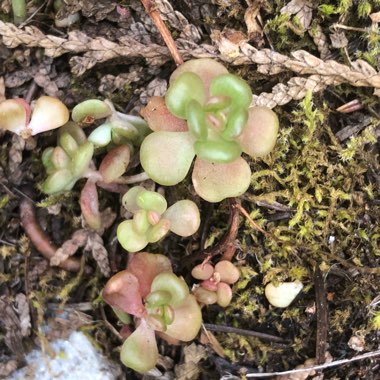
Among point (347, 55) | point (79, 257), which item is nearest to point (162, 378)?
point (79, 257)

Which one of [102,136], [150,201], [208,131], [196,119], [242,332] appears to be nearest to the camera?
[196,119]

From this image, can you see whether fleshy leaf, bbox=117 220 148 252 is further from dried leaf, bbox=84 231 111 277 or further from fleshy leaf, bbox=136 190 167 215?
dried leaf, bbox=84 231 111 277

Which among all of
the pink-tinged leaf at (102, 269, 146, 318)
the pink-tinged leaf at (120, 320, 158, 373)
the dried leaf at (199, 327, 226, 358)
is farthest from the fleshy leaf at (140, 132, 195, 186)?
the dried leaf at (199, 327, 226, 358)

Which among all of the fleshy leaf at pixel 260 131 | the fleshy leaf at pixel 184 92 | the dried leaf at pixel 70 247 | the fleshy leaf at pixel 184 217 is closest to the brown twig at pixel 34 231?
the dried leaf at pixel 70 247

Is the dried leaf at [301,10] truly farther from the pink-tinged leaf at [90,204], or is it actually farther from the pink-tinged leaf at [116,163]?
the pink-tinged leaf at [90,204]

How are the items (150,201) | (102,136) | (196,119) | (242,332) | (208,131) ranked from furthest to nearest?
(242,332)
(102,136)
(150,201)
(208,131)
(196,119)

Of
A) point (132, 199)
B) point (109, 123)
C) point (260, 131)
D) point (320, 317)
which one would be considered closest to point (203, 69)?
point (260, 131)

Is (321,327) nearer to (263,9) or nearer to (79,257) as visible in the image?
(79,257)

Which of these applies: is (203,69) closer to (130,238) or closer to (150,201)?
(150,201)
